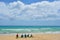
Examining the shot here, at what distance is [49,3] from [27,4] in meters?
1.71

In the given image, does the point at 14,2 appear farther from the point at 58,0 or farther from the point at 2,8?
the point at 58,0

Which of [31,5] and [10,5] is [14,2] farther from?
[31,5]

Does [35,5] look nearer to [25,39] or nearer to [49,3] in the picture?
[49,3]

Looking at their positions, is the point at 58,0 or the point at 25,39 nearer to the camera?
the point at 25,39

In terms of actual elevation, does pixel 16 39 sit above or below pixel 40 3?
below

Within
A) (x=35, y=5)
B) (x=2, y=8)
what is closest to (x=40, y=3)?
(x=35, y=5)

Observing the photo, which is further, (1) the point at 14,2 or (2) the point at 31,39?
(1) the point at 14,2

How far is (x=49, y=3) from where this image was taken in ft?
36.8

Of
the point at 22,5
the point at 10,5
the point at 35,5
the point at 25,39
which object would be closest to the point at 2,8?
the point at 10,5

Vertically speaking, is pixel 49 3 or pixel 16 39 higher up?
pixel 49 3

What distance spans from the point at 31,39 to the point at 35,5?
4.16m

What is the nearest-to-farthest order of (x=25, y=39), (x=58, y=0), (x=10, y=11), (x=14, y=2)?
(x=25, y=39)
(x=58, y=0)
(x=14, y=2)
(x=10, y=11)

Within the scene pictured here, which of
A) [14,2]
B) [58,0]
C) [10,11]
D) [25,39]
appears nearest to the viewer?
[25,39]

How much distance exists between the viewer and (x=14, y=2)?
11.1m
